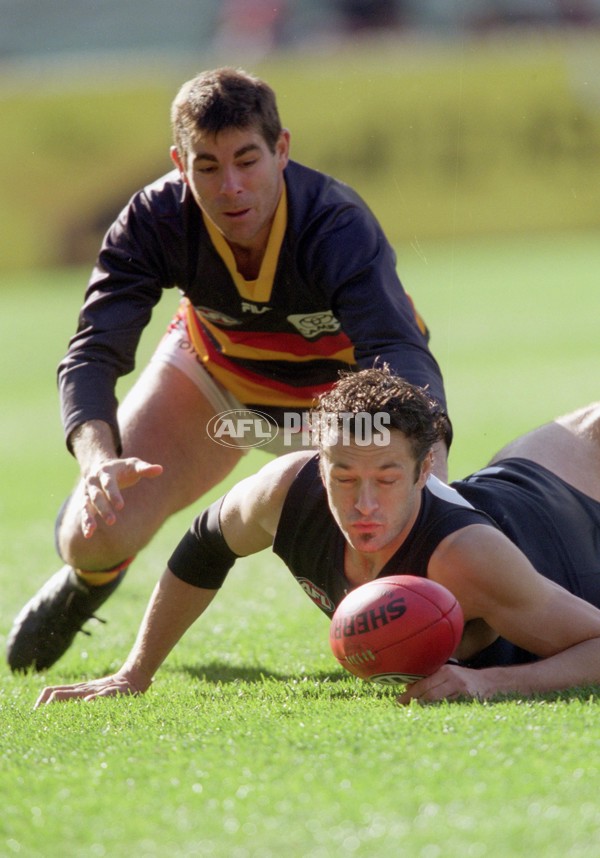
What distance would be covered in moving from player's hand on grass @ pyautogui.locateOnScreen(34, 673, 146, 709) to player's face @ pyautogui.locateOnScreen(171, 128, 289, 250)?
1853mm

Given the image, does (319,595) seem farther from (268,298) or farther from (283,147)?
(283,147)

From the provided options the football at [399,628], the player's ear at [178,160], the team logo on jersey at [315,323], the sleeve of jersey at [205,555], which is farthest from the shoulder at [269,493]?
the player's ear at [178,160]

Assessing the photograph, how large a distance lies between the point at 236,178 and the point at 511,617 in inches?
81.0

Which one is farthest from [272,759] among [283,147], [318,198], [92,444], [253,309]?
[283,147]

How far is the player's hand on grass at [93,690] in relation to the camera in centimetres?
480

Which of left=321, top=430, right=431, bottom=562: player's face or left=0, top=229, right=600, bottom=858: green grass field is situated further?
left=321, top=430, right=431, bottom=562: player's face

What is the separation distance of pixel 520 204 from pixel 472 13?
4.13 m

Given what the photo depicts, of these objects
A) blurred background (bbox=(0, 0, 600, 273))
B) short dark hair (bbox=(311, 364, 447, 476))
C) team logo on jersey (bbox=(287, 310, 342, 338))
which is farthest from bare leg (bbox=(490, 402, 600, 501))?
blurred background (bbox=(0, 0, 600, 273))

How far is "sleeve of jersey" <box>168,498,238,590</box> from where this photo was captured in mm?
4852

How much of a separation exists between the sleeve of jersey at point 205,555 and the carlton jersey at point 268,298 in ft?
2.34

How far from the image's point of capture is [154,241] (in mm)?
5672

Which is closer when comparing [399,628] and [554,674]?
[399,628]

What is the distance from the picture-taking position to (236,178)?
5.26 metres

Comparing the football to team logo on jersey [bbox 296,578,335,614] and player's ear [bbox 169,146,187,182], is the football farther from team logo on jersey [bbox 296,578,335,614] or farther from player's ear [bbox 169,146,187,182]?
player's ear [bbox 169,146,187,182]
